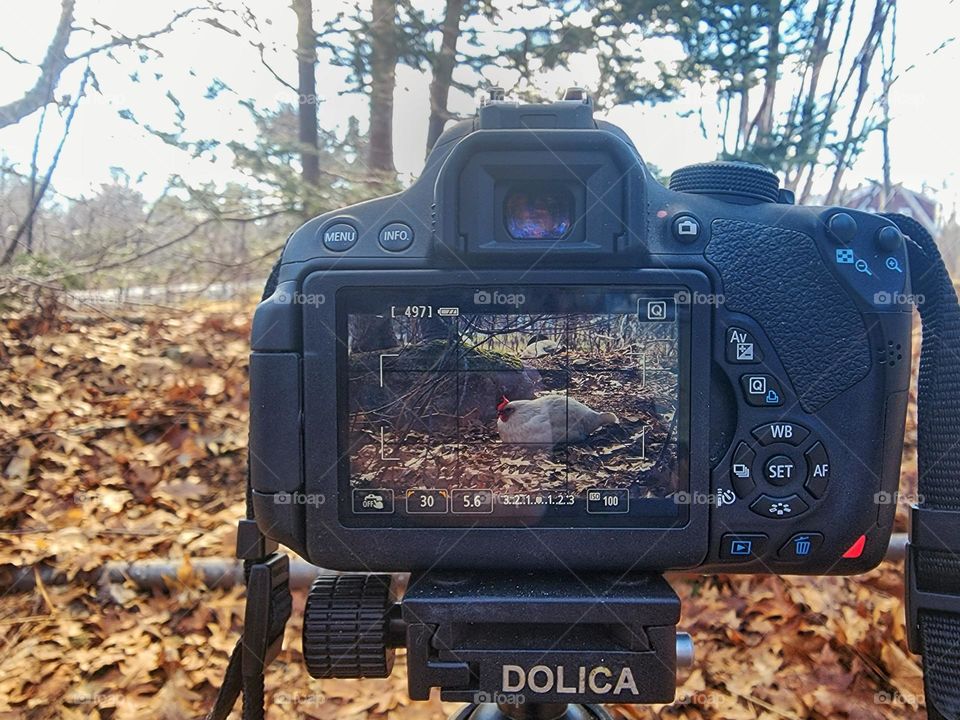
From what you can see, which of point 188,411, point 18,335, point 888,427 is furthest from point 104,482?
point 888,427

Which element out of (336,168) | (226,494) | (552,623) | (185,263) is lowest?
(226,494)

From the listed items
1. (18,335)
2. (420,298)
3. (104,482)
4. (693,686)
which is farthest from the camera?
(18,335)

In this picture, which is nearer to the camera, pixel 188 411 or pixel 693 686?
pixel 693 686

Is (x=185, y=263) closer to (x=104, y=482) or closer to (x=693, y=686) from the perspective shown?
(x=104, y=482)

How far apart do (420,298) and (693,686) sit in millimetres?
1219

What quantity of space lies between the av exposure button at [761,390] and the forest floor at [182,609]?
93 cm

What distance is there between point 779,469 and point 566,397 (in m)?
0.30

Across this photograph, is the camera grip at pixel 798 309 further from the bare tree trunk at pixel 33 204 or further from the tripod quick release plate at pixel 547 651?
the bare tree trunk at pixel 33 204

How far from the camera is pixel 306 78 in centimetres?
194

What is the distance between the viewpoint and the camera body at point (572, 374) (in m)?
0.82

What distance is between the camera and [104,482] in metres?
2.03
